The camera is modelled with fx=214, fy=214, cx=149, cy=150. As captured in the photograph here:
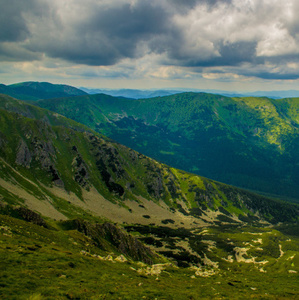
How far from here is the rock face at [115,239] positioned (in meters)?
97.1

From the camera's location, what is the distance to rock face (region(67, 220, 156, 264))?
3821 inches

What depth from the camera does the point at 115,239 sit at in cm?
10762

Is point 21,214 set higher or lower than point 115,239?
higher

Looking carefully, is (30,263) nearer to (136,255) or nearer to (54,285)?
(54,285)

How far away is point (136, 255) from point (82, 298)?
8327 centimetres

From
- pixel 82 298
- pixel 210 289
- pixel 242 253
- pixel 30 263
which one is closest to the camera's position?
pixel 82 298

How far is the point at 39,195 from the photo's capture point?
195 metres

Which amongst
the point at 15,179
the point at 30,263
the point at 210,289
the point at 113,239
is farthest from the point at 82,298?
the point at 15,179

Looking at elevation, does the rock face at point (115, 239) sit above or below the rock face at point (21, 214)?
below

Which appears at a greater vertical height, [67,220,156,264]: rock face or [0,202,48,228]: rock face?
[0,202,48,228]: rock face

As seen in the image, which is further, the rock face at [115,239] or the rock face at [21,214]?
the rock face at [115,239]

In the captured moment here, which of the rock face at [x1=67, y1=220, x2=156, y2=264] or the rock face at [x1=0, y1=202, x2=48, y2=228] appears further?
the rock face at [x1=67, y1=220, x2=156, y2=264]

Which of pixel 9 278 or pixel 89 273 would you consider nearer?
pixel 9 278

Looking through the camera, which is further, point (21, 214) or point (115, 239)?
point (115, 239)
